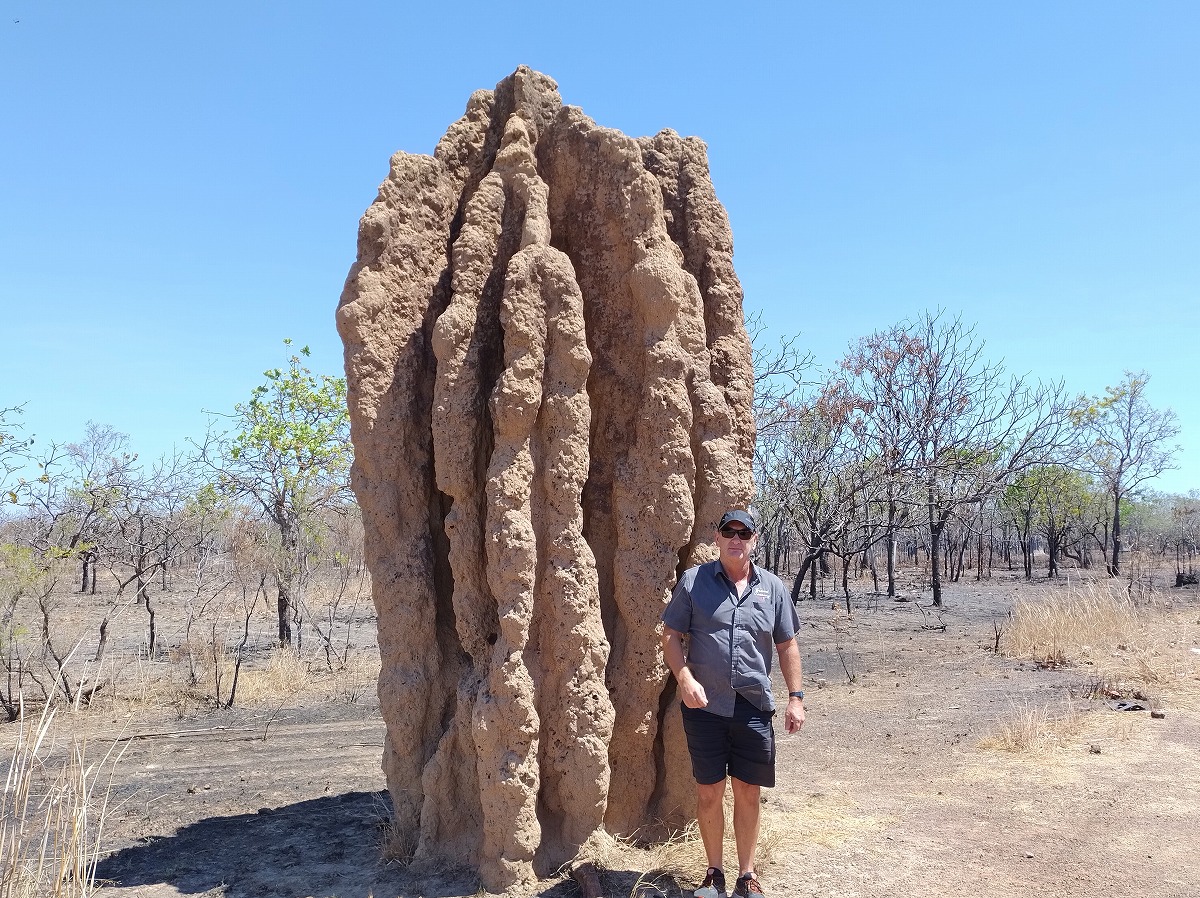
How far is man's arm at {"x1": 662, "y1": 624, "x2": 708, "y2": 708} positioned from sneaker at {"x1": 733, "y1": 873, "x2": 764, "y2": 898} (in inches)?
31.9

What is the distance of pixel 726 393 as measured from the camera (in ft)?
15.8

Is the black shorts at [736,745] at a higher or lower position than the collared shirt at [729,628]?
lower

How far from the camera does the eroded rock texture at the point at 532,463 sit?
13.5 ft

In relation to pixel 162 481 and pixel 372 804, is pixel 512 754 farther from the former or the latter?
pixel 162 481

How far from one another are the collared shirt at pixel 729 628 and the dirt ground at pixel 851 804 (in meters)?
1.04

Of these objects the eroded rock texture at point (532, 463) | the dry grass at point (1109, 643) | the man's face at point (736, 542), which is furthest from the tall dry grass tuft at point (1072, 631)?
the man's face at point (736, 542)

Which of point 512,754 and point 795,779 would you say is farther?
point 795,779

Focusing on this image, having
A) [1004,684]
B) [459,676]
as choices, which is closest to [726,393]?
[459,676]

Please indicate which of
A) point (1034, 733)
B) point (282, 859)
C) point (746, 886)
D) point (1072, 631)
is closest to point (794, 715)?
point (746, 886)

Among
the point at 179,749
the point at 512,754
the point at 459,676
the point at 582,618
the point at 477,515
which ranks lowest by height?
the point at 179,749

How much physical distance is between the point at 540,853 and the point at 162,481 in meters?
12.0

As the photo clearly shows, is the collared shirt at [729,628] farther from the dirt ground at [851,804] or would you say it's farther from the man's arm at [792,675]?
the dirt ground at [851,804]

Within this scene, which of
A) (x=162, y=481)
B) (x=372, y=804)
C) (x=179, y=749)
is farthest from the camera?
(x=162, y=481)

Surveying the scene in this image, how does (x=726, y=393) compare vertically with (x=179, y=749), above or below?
above
